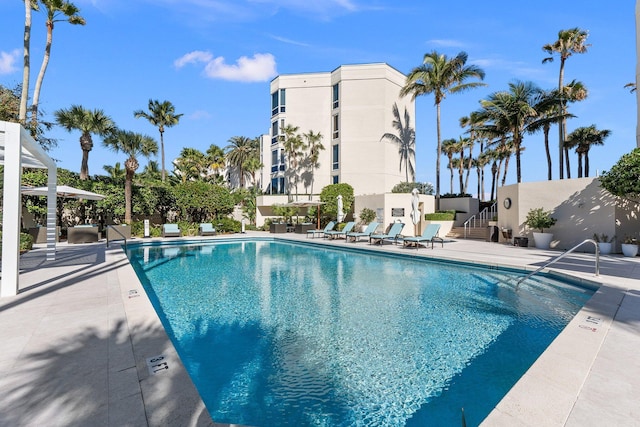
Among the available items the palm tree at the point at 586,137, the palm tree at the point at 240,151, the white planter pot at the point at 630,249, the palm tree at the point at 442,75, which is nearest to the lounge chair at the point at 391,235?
the white planter pot at the point at 630,249

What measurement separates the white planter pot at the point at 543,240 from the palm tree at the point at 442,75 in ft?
32.9

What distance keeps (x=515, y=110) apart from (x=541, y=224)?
364 inches

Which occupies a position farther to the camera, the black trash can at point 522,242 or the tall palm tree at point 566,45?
the tall palm tree at point 566,45

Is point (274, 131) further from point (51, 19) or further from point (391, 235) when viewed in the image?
point (391, 235)

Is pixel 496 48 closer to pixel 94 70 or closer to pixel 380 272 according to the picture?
pixel 380 272

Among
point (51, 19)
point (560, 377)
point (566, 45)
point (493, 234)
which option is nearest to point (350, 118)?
point (566, 45)

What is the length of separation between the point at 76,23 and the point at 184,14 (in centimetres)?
807

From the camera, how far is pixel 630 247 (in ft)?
33.5

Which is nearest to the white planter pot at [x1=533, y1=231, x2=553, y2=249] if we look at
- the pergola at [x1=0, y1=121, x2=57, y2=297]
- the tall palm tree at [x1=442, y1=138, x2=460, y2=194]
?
the pergola at [x1=0, y1=121, x2=57, y2=297]

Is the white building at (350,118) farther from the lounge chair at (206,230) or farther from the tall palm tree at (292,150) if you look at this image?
the lounge chair at (206,230)

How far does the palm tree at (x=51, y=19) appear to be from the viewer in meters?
14.1

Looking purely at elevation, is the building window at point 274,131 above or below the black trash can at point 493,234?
above

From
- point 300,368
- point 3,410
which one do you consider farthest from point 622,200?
point 3,410

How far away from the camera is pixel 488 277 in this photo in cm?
815
